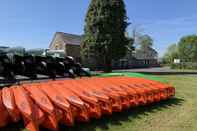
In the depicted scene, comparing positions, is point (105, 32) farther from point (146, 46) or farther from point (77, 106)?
point (146, 46)

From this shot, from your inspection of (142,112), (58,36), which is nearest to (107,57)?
(58,36)

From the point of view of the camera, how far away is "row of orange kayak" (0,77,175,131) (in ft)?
11.1

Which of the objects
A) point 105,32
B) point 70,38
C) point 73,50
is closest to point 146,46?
point 70,38

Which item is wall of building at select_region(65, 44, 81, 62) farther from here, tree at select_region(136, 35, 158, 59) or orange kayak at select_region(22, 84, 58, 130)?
tree at select_region(136, 35, 158, 59)

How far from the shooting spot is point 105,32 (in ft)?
76.0

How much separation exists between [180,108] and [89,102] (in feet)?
10.1

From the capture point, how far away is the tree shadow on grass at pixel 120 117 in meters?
4.18

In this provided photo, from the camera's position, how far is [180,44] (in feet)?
183

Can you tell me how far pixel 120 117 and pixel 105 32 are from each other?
18.8m

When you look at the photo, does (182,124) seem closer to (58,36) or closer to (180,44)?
(58,36)

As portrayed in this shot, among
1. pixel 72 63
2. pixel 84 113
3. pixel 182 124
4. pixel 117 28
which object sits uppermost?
pixel 117 28

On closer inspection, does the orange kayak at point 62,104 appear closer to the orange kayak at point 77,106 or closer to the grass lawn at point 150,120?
the orange kayak at point 77,106

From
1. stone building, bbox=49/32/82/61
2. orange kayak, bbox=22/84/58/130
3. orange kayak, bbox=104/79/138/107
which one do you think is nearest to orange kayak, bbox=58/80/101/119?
orange kayak, bbox=22/84/58/130

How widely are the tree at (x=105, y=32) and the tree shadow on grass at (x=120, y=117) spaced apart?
653 inches
